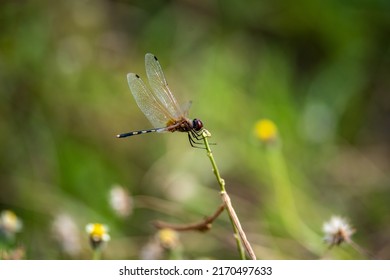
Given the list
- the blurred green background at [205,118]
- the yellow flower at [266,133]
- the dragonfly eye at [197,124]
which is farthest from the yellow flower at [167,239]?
the yellow flower at [266,133]

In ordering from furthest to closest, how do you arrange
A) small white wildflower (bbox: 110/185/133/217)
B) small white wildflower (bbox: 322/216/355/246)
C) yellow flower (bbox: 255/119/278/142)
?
yellow flower (bbox: 255/119/278/142)
small white wildflower (bbox: 110/185/133/217)
small white wildflower (bbox: 322/216/355/246)

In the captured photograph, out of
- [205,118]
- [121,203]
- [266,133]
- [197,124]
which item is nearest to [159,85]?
[197,124]

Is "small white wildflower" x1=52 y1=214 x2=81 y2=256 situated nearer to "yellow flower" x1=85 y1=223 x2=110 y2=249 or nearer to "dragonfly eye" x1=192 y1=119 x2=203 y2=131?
"yellow flower" x1=85 y1=223 x2=110 y2=249

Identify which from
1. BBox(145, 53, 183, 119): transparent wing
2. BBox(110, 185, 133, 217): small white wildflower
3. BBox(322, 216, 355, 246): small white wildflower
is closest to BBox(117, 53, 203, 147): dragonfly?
BBox(145, 53, 183, 119): transparent wing

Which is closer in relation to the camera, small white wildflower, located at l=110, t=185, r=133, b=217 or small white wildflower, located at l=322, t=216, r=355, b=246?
small white wildflower, located at l=322, t=216, r=355, b=246

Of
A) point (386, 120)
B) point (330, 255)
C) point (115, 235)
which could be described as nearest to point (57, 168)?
point (115, 235)

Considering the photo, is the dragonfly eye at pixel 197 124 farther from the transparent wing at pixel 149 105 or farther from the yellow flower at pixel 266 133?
the yellow flower at pixel 266 133

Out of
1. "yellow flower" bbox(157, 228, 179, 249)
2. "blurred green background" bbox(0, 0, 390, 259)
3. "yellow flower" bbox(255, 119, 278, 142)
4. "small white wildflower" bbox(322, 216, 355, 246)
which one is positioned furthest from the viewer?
"blurred green background" bbox(0, 0, 390, 259)

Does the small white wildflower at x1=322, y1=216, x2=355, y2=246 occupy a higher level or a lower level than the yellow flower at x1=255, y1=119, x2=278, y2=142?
lower
